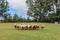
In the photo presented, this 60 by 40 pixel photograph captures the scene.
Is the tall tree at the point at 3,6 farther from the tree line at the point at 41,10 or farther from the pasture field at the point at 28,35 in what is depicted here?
the pasture field at the point at 28,35

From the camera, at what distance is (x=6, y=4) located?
71625mm

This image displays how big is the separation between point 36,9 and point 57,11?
675cm

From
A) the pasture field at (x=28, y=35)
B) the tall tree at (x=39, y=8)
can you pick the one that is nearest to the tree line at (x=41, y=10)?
the tall tree at (x=39, y=8)

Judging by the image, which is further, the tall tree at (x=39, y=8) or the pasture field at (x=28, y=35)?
the tall tree at (x=39, y=8)

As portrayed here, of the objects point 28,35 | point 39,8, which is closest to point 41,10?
point 39,8

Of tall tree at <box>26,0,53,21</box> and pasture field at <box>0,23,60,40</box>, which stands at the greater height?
tall tree at <box>26,0,53,21</box>

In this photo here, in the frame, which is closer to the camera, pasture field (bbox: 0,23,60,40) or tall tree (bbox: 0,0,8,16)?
pasture field (bbox: 0,23,60,40)

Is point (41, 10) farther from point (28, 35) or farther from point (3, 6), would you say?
point (28, 35)

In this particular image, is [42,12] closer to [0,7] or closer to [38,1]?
[38,1]

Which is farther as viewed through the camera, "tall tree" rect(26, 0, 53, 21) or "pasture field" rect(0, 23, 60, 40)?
"tall tree" rect(26, 0, 53, 21)

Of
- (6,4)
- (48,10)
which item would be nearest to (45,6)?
(48,10)

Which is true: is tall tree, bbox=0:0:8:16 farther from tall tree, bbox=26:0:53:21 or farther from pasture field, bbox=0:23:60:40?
pasture field, bbox=0:23:60:40

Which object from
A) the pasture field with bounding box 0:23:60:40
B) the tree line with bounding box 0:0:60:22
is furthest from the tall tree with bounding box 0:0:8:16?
the pasture field with bounding box 0:23:60:40

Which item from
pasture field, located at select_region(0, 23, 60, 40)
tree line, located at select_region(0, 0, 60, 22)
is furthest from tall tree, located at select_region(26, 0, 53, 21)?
pasture field, located at select_region(0, 23, 60, 40)
